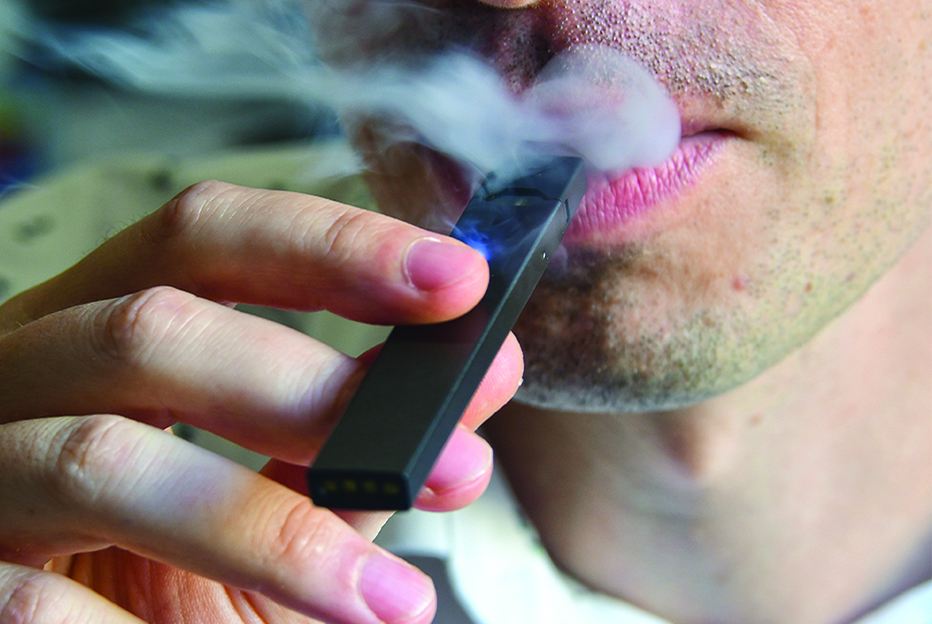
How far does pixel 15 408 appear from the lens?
77cm

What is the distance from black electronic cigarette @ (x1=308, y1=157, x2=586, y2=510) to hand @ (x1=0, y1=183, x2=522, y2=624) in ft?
0.10

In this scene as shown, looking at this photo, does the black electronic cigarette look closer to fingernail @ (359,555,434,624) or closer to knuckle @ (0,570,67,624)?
fingernail @ (359,555,434,624)

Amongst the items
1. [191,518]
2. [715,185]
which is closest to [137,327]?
[191,518]

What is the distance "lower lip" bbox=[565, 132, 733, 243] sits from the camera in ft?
2.92

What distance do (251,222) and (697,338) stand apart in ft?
1.92

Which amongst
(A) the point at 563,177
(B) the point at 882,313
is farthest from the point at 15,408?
(B) the point at 882,313

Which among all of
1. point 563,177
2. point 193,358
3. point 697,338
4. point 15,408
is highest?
point 563,177

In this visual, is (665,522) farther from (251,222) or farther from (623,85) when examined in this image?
(251,222)

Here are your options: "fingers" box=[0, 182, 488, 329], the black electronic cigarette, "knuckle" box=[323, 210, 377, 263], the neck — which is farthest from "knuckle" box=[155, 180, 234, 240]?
the neck

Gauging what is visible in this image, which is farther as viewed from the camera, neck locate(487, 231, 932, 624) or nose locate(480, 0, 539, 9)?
neck locate(487, 231, 932, 624)

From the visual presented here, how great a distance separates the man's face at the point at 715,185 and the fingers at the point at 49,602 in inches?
23.8

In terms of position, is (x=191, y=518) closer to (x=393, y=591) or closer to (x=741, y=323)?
(x=393, y=591)

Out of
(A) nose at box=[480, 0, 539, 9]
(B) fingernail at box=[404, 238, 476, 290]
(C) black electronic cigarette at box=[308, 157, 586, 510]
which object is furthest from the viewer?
(A) nose at box=[480, 0, 539, 9]

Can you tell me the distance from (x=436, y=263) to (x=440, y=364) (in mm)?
89
